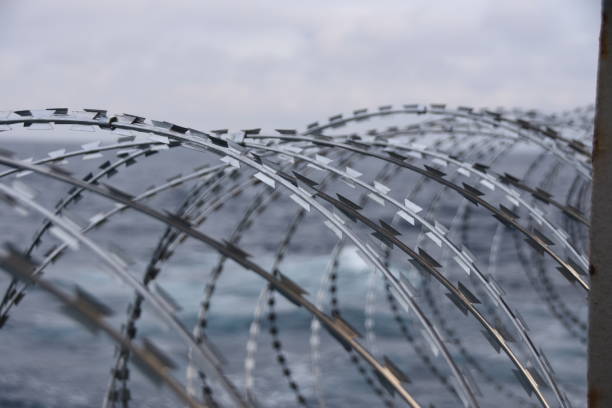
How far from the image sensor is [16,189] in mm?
2711

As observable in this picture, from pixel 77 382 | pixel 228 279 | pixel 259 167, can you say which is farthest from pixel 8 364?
pixel 259 167

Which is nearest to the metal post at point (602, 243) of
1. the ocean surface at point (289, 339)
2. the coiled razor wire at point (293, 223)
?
the coiled razor wire at point (293, 223)

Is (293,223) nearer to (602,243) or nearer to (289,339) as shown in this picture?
(602,243)

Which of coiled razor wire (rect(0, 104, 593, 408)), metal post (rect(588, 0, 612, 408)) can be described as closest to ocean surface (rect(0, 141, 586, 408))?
coiled razor wire (rect(0, 104, 593, 408))

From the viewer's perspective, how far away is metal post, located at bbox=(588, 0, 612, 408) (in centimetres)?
314

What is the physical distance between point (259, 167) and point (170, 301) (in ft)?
2.51

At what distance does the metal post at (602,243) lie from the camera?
3137mm

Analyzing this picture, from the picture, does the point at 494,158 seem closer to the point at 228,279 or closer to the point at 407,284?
the point at 407,284

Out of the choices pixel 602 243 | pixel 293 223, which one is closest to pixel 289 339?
pixel 293 223

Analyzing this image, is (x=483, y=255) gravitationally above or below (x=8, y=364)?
above

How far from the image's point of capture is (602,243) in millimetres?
3195

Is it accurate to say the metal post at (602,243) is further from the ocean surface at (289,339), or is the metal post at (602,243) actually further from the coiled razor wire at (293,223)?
the ocean surface at (289,339)

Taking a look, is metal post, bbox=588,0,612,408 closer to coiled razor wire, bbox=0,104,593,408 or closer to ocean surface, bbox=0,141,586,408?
coiled razor wire, bbox=0,104,593,408

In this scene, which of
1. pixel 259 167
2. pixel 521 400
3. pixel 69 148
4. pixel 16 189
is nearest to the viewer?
pixel 16 189
